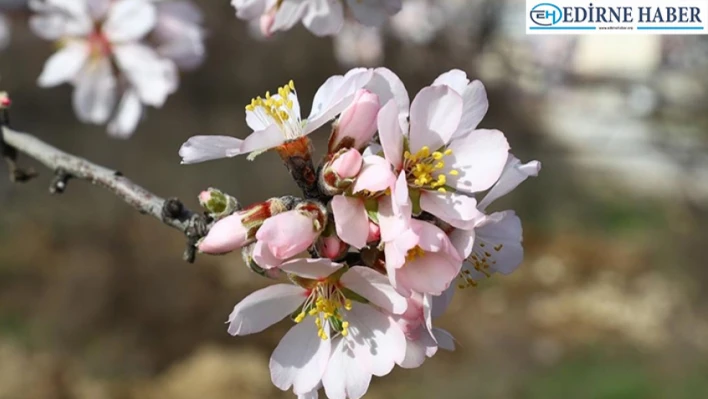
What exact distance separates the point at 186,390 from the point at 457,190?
302 cm

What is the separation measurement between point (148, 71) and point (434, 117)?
817 mm

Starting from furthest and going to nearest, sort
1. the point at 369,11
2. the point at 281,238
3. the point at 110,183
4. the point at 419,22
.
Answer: the point at 419,22 → the point at 369,11 → the point at 110,183 → the point at 281,238

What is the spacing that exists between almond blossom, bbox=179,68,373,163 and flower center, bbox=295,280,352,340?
0.44 ft

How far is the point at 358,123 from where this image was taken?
1.94ft

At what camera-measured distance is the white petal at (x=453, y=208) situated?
0.56 m

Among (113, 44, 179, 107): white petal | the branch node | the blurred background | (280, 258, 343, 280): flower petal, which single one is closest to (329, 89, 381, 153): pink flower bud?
(280, 258, 343, 280): flower petal

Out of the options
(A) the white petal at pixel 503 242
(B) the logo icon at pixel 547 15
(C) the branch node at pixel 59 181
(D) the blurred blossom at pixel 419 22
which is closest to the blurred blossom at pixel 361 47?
(D) the blurred blossom at pixel 419 22

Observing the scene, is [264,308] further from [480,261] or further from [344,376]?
[480,261]

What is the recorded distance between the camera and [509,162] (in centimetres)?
62

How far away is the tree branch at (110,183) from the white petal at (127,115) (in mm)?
251

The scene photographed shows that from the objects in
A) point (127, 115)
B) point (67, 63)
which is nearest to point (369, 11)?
point (127, 115)

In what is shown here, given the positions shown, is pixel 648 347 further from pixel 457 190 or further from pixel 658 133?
pixel 457 190

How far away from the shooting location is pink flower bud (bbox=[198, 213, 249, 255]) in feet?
1.87

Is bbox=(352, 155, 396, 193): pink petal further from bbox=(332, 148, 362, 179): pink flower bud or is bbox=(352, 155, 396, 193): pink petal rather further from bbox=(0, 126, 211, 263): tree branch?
bbox=(0, 126, 211, 263): tree branch
